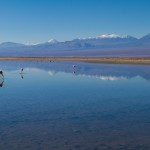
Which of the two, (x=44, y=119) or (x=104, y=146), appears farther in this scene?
(x=44, y=119)

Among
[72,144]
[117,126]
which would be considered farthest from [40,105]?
[72,144]

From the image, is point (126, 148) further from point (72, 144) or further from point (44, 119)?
point (44, 119)

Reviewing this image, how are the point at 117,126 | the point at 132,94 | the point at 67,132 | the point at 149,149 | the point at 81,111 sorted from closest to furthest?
the point at 149,149, the point at 67,132, the point at 117,126, the point at 81,111, the point at 132,94

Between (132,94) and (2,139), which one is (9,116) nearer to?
(2,139)

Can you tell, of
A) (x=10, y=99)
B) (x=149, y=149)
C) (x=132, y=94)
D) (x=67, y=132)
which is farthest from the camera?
(x=132, y=94)

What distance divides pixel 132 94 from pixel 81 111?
284 inches

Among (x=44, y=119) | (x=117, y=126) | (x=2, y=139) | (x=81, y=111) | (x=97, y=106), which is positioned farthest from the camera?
(x=97, y=106)

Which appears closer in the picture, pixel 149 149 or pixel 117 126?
pixel 149 149

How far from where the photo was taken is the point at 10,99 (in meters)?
21.0

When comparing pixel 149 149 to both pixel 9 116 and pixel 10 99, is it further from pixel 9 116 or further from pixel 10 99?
pixel 10 99

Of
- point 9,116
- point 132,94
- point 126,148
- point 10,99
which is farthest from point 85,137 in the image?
point 132,94

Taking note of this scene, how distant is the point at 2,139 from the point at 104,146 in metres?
3.39

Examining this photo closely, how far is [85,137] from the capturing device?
1270 cm

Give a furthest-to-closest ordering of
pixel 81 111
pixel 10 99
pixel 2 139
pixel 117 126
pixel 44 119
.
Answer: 1. pixel 10 99
2. pixel 81 111
3. pixel 44 119
4. pixel 117 126
5. pixel 2 139
